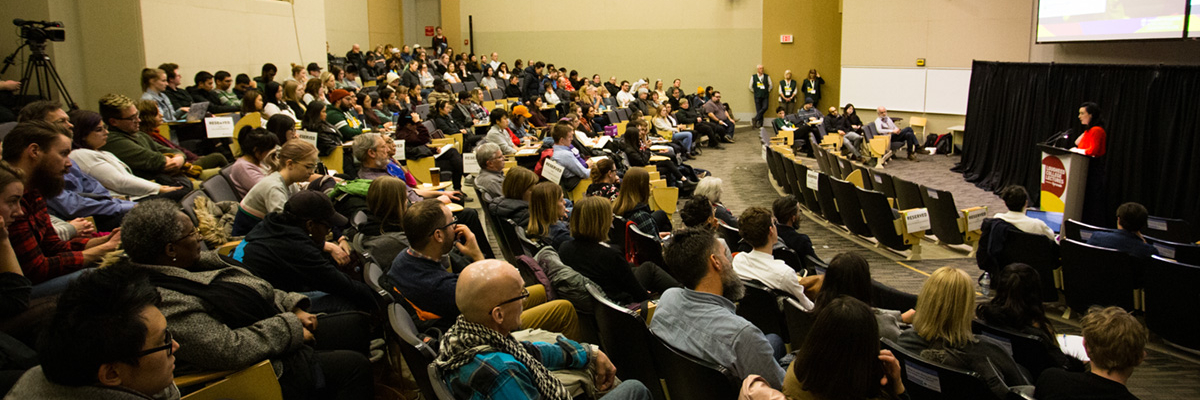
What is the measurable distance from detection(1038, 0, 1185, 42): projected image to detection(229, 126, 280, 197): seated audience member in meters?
8.97

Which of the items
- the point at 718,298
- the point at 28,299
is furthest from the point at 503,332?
the point at 28,299

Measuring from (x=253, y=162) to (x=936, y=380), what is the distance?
423cm

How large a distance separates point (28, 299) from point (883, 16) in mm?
14946

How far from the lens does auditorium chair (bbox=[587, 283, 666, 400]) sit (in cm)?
287

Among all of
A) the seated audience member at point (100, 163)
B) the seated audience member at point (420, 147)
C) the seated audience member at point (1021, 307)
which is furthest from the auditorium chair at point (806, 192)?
the seated audience member at point (100, 163)

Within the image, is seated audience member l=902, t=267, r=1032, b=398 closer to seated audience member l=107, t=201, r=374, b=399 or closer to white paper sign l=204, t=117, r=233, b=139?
seated audience member l=107, t=201, r=374, b=399

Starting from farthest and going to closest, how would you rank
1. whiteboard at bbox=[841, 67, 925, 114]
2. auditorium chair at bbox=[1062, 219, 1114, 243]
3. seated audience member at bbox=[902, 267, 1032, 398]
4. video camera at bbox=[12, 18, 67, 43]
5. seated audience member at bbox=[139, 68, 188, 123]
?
1. whiteboard at bbox=[841, 67, 925, 114]
2. seated audience member at bbox=[139, 68, 188, 123]
3. video camera at bbox=[12, 18, 67, 43]
4. auditorium chair at bbox=[1062, 219, 1114, 243]
5. seated audience member at bbox=[902, 267, 1032, 398]

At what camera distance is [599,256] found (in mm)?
3641

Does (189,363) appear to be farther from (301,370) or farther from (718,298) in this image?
(718,298)

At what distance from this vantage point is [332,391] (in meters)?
2.77

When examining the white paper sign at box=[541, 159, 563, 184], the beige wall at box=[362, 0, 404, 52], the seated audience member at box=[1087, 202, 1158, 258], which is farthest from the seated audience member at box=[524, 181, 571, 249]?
the beige wall at box=[362, 0, 404, 52]

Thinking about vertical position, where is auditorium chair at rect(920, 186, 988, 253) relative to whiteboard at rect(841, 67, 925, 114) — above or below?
below

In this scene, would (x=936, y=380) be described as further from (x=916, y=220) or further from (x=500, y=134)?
(x=500, y=134)

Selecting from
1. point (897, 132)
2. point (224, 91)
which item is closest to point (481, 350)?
point (224, 91)
